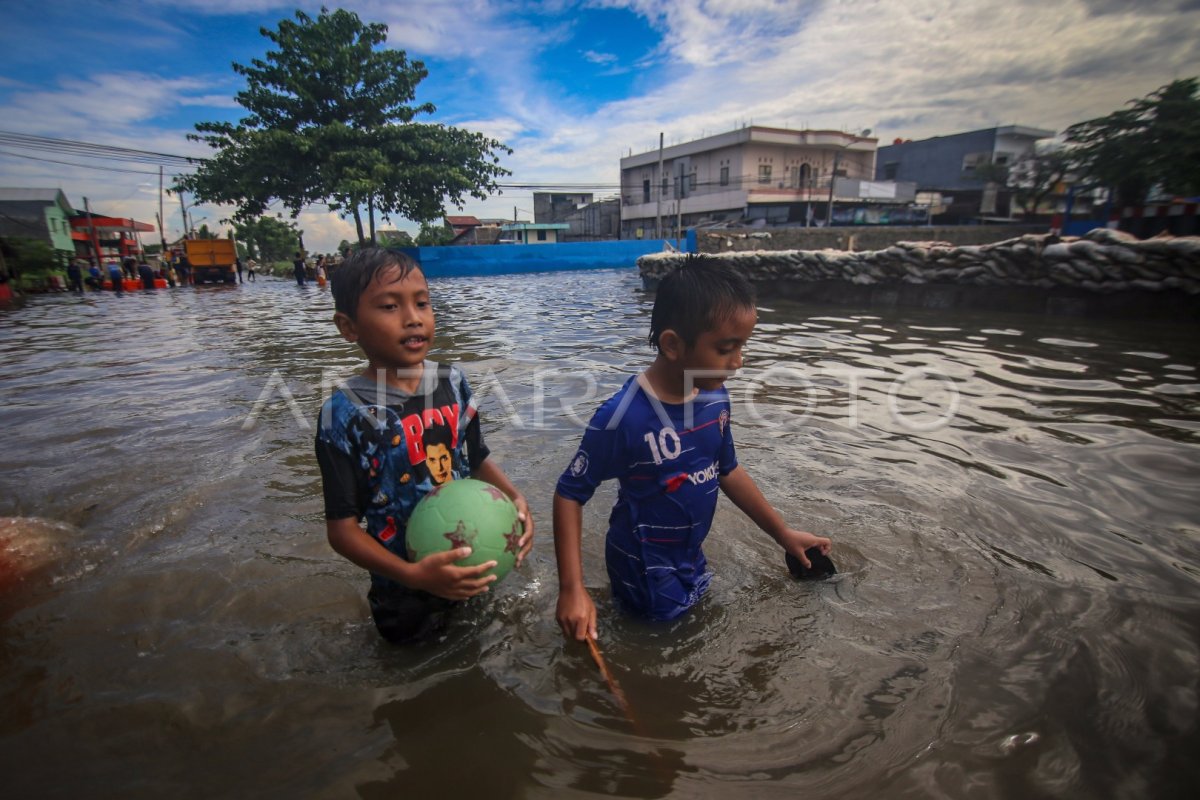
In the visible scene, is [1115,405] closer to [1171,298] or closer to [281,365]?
[1171,298]

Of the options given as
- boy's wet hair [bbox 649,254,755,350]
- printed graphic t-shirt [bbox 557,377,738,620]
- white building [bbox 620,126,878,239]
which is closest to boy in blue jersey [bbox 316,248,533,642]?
printed graphic t-shirt [bbox 557,377,738,620]

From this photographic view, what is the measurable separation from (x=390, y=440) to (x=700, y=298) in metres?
1.07

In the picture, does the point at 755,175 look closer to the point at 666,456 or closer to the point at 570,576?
the point at 666,456

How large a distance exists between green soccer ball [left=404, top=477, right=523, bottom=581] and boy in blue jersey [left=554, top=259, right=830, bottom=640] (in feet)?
0.59

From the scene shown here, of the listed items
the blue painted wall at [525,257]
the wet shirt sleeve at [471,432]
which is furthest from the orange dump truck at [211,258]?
the wet shirt sleeve at [471,432]

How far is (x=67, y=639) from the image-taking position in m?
2.28

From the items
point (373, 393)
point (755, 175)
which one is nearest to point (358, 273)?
point (373, 393)

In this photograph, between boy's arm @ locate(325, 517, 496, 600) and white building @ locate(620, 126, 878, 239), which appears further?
white building @ locate(620, 126, 878, 239)

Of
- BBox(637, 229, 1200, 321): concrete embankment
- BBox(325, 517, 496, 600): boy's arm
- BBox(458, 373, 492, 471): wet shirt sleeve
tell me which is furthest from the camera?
BBox(637, 229, 1200, 321): concrete embankment

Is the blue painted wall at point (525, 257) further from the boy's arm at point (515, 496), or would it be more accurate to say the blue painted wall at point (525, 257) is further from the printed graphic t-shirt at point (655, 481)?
the printed graphic t-shirt at point (655, 481)

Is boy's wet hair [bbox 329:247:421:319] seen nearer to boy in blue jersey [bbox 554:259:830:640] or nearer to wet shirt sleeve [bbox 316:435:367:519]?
wet shirt sleeve [bbox 316:435:367:519]

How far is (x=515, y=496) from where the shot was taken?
2.03 metres

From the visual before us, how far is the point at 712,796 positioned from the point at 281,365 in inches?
323

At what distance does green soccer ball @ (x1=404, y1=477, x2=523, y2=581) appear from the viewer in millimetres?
1637
